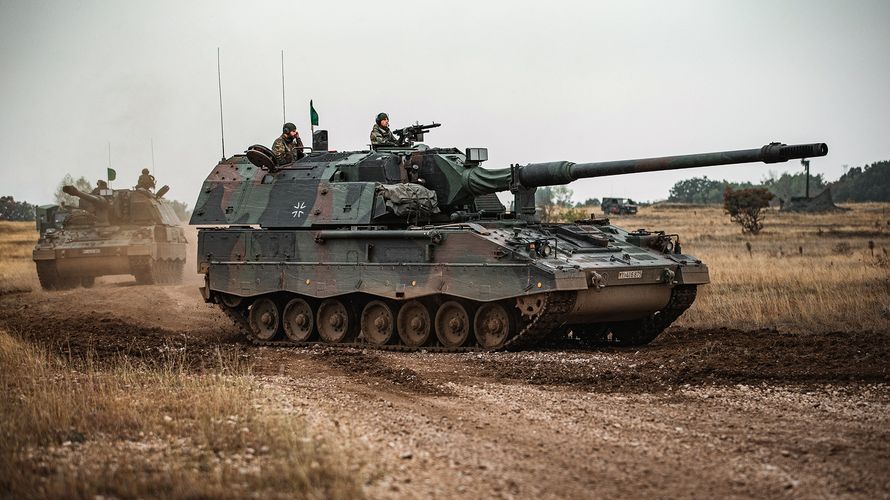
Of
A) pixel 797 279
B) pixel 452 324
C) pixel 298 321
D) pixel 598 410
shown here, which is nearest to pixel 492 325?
pixel 452 324

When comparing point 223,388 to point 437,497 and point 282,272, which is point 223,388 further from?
point 282,272

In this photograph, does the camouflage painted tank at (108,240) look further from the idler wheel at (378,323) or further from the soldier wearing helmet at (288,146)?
the idler wheel at (378,323)

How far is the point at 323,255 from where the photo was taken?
59.0ft

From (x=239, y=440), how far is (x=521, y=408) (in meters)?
3.07

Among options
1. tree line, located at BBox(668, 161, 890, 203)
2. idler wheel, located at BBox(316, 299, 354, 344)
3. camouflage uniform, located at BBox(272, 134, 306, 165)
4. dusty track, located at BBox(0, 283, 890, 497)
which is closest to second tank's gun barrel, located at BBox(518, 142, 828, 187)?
dusty track, located at BBox(0, 283, 890, 497)

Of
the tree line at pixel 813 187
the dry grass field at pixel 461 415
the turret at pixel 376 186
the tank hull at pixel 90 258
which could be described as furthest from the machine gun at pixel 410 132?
the tree line at pixel 813 187

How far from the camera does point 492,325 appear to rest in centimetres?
1625

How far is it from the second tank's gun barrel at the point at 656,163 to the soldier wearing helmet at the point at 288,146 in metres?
4.42

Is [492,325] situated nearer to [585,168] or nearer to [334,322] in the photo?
[585,168]

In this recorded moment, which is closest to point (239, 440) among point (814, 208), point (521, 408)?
point (521, 408)

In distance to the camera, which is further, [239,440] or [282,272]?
[282,272]

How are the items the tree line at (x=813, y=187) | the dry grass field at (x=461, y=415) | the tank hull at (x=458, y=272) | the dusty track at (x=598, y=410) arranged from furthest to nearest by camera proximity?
1. the tree line at (x=813, y=187)
2. the tank hull at (x=458, y=272)
3. the dusty track at (x=598, y=410)
4. the dry grass field at (x=461, y=415)

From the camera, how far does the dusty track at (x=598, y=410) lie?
8.28 m

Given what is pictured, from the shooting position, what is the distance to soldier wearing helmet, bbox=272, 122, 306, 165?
19.6m
